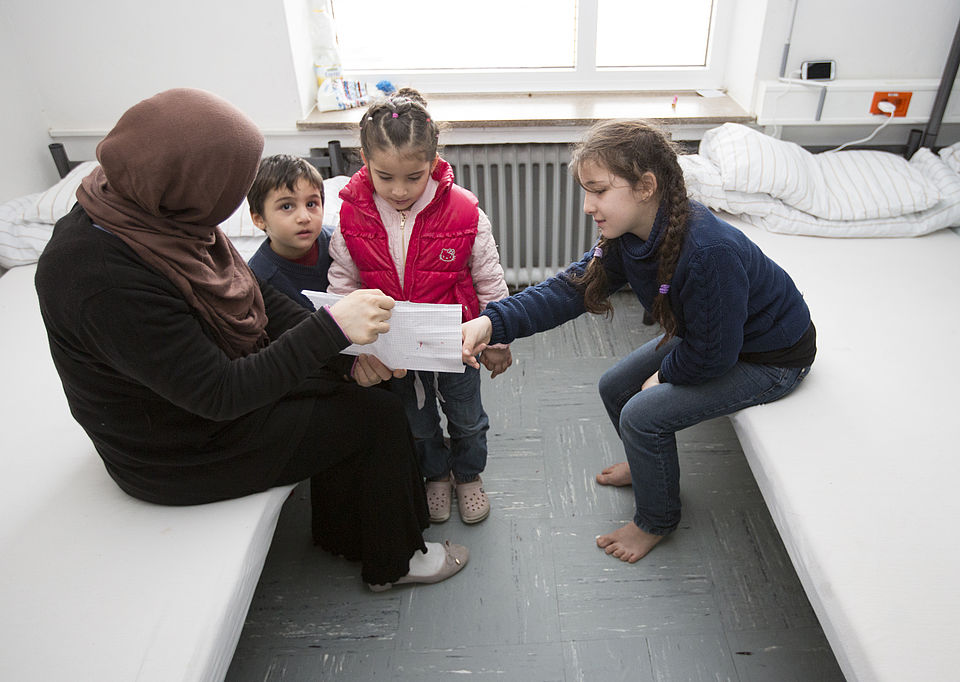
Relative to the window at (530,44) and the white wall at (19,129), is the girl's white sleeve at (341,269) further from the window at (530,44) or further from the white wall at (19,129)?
the white wall at (19,129)

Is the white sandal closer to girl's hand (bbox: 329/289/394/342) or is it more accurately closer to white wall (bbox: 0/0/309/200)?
girl's hand (bbox: 329/289/394/342)

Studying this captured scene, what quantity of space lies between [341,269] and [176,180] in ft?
1.87

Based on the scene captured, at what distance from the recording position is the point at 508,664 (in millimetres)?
1416

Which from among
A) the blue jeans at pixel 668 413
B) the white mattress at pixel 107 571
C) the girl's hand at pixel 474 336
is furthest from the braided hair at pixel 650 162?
the white mattress at pixel 107 571

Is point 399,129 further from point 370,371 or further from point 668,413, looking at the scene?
point 668,413

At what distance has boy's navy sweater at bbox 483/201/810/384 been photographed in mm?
1291

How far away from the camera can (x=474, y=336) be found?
146 centimetres

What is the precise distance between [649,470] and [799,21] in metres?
1.80

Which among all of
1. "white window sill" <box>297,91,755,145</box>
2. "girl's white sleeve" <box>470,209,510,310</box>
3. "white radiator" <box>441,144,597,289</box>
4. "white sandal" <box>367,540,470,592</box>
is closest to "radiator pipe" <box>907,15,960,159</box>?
"white window sill" <box>297,91,755,145</box>

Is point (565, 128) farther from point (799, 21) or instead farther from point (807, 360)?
point (807, 360)

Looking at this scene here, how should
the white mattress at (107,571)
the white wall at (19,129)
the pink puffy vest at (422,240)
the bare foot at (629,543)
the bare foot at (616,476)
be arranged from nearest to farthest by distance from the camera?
the white mattress at (107,571) < the pink puffy vest at (422,240) < the bare foot at (629,543) < the bare foot at (616,476) < the white wall at (19,129)

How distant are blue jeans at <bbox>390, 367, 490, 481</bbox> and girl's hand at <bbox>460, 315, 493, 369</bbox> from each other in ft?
0.42

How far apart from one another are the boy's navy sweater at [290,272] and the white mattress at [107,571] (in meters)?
0.53

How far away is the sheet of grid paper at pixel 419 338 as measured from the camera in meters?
1.33
